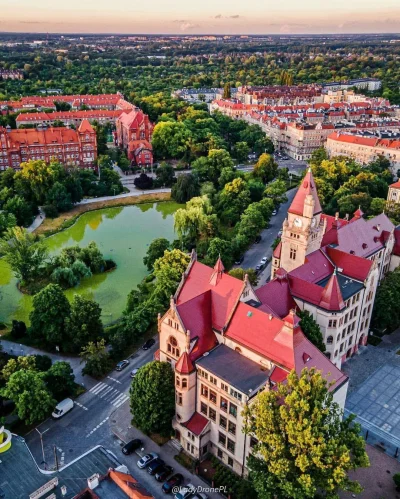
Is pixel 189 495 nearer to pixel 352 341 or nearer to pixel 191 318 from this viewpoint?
pixel 191 318

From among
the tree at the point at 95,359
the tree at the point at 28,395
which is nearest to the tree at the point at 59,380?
the tree at the point at 28,395

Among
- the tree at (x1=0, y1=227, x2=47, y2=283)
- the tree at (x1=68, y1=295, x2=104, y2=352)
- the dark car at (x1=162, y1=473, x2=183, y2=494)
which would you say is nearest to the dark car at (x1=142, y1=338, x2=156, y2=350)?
the tree at (x1=68, y1=295, x2=104, y2=352)

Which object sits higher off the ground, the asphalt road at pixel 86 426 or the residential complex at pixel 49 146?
the residential complex at pixel 49 146

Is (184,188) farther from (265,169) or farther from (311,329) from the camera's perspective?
(311,329)

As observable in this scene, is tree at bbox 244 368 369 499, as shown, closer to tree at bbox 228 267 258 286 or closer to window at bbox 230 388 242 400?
window at bbox 230 388 242 400

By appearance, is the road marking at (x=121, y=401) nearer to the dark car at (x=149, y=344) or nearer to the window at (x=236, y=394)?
the dark car at (x=149, y=344)

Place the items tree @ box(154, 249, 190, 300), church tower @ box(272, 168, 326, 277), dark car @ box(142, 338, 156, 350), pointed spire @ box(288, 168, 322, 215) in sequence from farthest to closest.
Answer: tree @ box(154, 249, 190, 300)
dark car @ box(142, 338, 156, 350)
church tower @ box(272, 168, 326, 277)
pointed spire @ box(288, 168, 322, 215)

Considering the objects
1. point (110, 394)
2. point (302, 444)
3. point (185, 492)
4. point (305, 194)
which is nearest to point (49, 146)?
point (305, 194)
